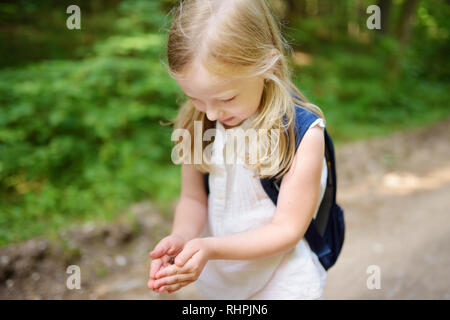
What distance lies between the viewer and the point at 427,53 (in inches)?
342

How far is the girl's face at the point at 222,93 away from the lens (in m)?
1.26

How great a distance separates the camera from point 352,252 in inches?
132

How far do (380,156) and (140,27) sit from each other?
11.3 feet

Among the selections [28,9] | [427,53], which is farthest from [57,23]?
[427,53]

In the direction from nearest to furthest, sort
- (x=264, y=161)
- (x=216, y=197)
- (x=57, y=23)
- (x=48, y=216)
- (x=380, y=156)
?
(x=264, y=161)
(x=216, y=197)
(x=48, y=216)
(x=57, y=23)
(x=380, y=156)

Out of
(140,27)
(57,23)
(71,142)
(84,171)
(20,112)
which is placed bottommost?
(84,171)

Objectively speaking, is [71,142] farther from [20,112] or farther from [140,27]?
[140,27]

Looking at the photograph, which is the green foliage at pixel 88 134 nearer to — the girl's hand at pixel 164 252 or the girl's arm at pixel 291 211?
the girl's hand at pixel 164 252

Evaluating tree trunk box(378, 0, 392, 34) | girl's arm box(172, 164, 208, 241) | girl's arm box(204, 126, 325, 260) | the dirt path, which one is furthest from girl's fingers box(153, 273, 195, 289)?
tree trunk box(378, 0, 392, 34)

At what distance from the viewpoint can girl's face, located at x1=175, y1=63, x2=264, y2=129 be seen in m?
1.26

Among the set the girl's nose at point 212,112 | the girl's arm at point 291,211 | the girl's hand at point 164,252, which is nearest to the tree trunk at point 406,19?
the girl's arm at point 291,211

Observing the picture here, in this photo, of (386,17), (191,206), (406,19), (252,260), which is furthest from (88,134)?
(386,17)

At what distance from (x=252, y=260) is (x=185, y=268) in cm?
39

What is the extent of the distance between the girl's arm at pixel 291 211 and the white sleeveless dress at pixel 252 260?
0.49 feet
